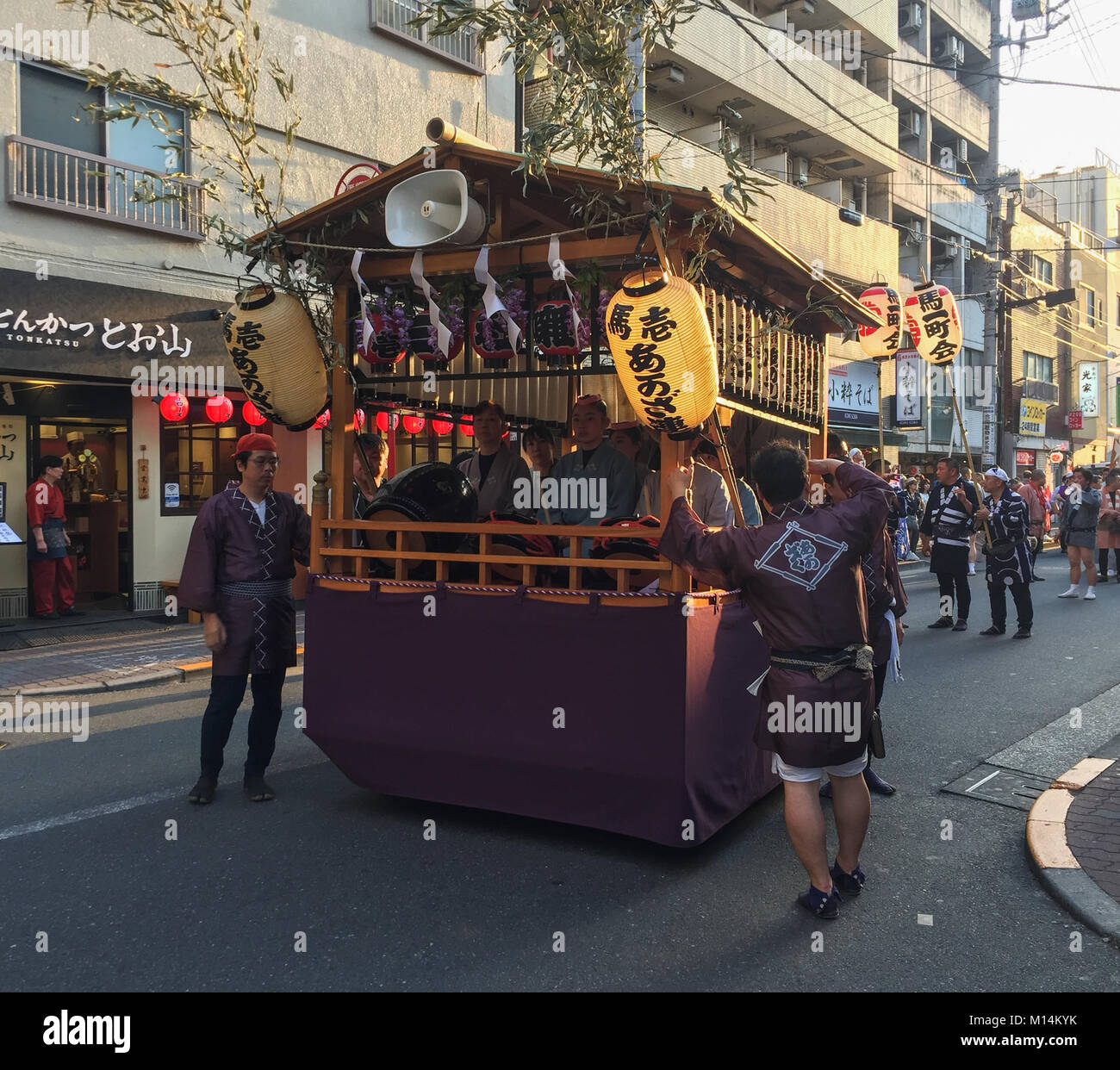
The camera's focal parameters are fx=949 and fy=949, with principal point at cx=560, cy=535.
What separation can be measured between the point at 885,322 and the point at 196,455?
349 inches

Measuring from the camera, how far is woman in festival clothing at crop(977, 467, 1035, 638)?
1036cm

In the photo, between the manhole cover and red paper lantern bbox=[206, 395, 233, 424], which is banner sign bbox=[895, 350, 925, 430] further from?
the manhole cover

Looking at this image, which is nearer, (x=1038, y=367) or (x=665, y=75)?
(x=665, y=75)

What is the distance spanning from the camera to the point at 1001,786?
216 inches

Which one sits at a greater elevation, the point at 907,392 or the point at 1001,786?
the point at 907,392

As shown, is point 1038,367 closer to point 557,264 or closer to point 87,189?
point 87,189

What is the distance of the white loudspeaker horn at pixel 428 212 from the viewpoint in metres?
4.66

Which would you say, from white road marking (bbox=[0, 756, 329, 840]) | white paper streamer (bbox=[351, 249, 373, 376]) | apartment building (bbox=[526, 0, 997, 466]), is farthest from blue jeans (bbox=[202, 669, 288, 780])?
apartment building (bbox=[526, 0, 997, 466])

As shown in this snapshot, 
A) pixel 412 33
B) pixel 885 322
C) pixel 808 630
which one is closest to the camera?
pixel 808 630

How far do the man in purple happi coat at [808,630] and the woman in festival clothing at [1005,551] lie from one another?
24.2 ft

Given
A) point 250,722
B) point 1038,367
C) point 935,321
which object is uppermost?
point 1038,367

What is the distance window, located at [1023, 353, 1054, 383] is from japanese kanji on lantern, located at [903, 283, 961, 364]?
25.6 metres

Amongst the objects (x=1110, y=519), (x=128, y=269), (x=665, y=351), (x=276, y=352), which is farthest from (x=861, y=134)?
(x=665, y=351)

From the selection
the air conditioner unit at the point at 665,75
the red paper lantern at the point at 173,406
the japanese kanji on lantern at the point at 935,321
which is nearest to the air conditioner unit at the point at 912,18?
the air conditioner unit at the point at 665,75
